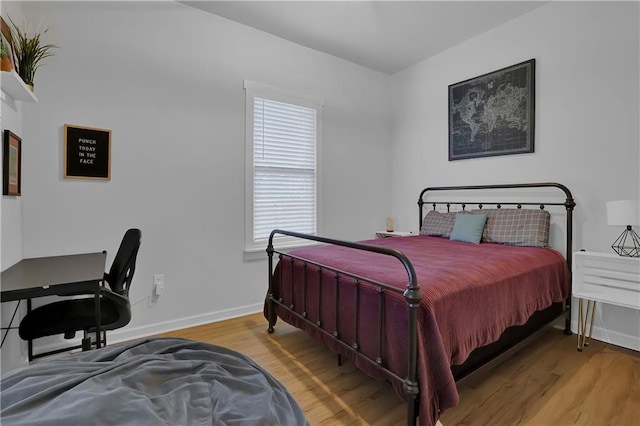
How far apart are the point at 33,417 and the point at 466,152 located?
3638 mm

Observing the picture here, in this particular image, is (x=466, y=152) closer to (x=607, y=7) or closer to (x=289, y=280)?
(x=607, y=7)

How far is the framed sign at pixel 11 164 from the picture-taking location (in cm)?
182

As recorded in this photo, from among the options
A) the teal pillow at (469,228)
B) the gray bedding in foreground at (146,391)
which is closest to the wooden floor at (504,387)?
the gray bedding in foreground at (146,391)

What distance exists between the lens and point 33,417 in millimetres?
751

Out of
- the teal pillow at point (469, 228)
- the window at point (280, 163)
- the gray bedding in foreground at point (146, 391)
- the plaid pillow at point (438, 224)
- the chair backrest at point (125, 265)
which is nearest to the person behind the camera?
the gray bedding in foreground at point (146, 391)

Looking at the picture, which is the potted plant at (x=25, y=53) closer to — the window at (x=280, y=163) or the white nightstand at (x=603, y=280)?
the window at (x=280, y=163)

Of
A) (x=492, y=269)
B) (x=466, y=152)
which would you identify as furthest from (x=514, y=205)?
(x=492, y=269)

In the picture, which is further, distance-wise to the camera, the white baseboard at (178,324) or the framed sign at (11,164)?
the white baseboard at (178,324)

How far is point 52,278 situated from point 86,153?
1.12m

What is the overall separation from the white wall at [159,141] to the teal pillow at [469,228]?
74.7 inches

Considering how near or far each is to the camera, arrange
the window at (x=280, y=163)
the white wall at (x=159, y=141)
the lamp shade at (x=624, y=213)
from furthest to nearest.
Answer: the window at (x=280, y=163) < the white wall at (x=159, y=141) < the lamp shade at (x=624, y=213)

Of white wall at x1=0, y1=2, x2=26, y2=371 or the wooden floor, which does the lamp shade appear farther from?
white wall at x1=0, y1=2, x2=26, y2=371

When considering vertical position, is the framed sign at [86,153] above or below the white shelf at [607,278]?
above

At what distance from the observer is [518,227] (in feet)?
8.96
